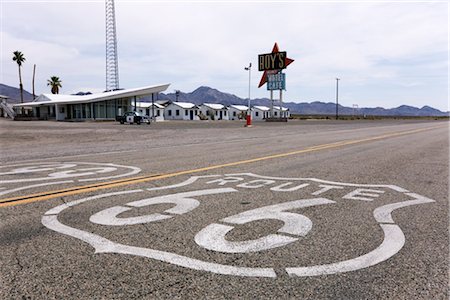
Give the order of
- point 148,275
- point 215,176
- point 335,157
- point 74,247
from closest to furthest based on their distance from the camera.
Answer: point 148,275 → point 74,247 → point 215,176 → point 335,157

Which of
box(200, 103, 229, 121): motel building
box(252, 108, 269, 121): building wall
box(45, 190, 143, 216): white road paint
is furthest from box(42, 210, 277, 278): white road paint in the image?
box(252, 108, 269, 121): building wall

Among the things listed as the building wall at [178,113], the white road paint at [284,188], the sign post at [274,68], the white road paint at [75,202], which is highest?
the sign post at [274,68]

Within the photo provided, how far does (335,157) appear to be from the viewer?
1059cm

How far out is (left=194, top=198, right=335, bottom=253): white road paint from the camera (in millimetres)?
3361

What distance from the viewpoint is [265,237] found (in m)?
3.60

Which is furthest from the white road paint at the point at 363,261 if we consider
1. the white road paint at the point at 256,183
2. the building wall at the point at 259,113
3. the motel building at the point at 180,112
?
the building wall at the point at 259,113

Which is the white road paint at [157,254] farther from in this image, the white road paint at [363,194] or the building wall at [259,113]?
the building wall at [259,113]

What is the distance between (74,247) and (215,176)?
158 inches

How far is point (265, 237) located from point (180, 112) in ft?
264

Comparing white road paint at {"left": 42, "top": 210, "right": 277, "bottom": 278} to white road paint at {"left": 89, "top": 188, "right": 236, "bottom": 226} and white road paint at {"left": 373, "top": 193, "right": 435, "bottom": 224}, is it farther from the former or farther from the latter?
white road paint at {"left": 373, "top": 193, "right": 435, "bottom": 224}

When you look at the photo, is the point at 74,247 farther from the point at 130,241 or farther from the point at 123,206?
the point at 123,206

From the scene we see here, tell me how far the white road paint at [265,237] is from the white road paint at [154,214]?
0.70 m

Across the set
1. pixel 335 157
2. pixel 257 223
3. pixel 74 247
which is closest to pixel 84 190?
pixel 74 247

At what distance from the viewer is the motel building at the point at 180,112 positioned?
8231 centimetres
